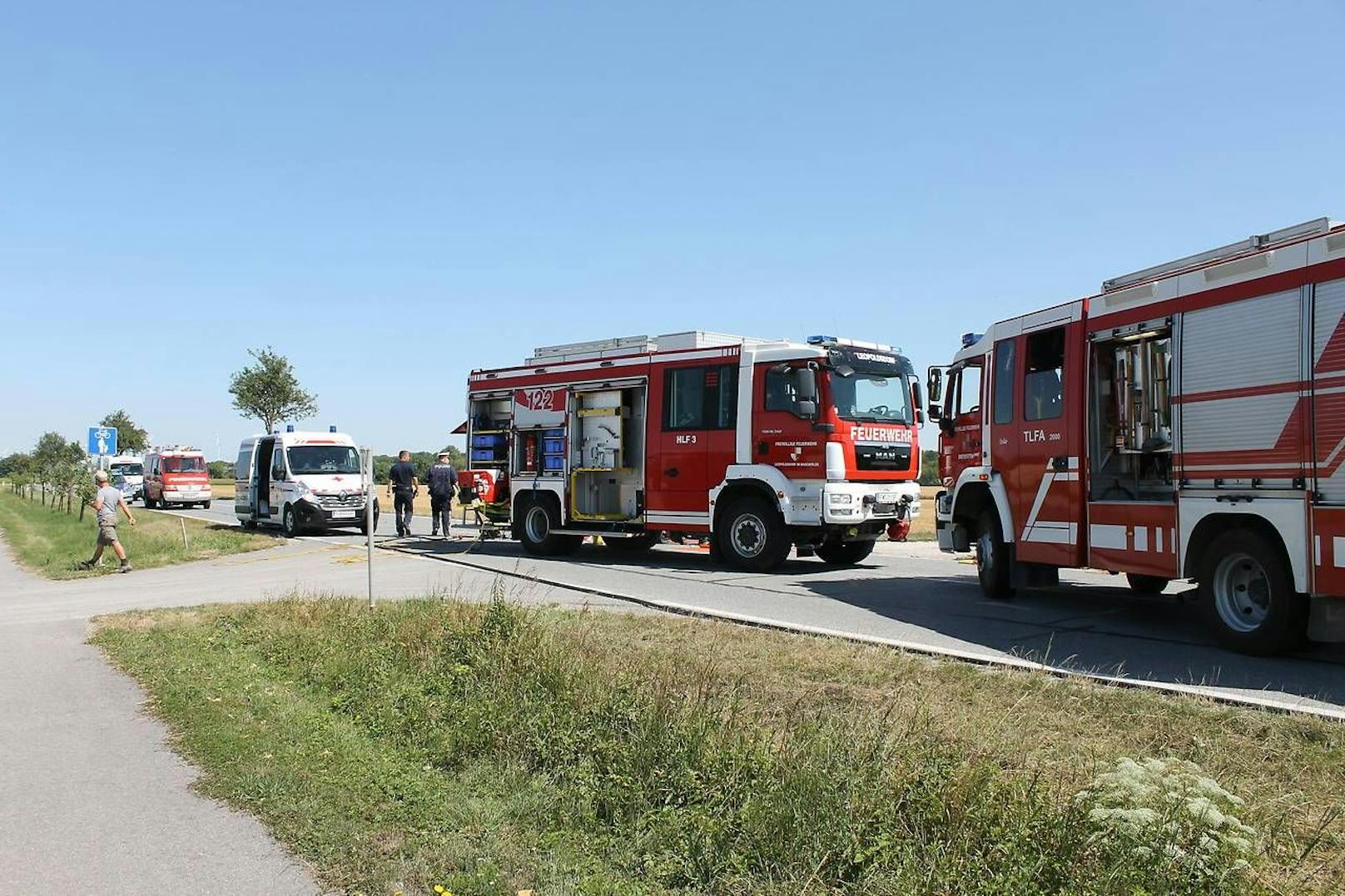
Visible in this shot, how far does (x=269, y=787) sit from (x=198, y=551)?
17.1 m

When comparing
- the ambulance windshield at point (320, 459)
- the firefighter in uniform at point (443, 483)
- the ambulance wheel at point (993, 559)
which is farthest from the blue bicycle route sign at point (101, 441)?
the ambulance wheel at point (993, 559)

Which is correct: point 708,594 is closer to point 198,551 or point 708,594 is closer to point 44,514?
point 198,551

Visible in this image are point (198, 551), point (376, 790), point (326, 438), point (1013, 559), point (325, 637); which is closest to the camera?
point (376, 790)

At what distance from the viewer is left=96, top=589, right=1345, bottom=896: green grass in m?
3.95

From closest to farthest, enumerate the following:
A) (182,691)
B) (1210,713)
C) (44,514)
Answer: (1210,713) < (182,691) < (44,514)

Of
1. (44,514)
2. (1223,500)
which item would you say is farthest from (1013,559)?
(44,514)

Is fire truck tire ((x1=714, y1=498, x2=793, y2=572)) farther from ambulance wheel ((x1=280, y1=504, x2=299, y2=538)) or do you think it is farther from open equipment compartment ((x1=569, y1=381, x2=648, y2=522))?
ambulance wheel ((x1=280, y1=504, x2=299, y2=538))

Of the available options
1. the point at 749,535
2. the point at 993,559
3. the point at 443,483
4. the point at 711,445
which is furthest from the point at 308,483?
the point at 993,559

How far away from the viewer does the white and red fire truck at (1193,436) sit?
778 cm

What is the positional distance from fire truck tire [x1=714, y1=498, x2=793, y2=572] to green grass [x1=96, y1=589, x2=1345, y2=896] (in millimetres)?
6723

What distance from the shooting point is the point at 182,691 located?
25.1ft

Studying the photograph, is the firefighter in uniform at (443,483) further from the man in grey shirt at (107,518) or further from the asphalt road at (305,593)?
the man in grey shirt at (107,518)

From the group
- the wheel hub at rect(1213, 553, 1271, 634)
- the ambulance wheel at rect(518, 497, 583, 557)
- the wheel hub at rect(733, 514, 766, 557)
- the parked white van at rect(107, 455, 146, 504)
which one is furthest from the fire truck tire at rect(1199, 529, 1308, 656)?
the parked white van at rect(107, 455, 146, 504)

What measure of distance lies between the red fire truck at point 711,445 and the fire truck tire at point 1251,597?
6243 millimetres
